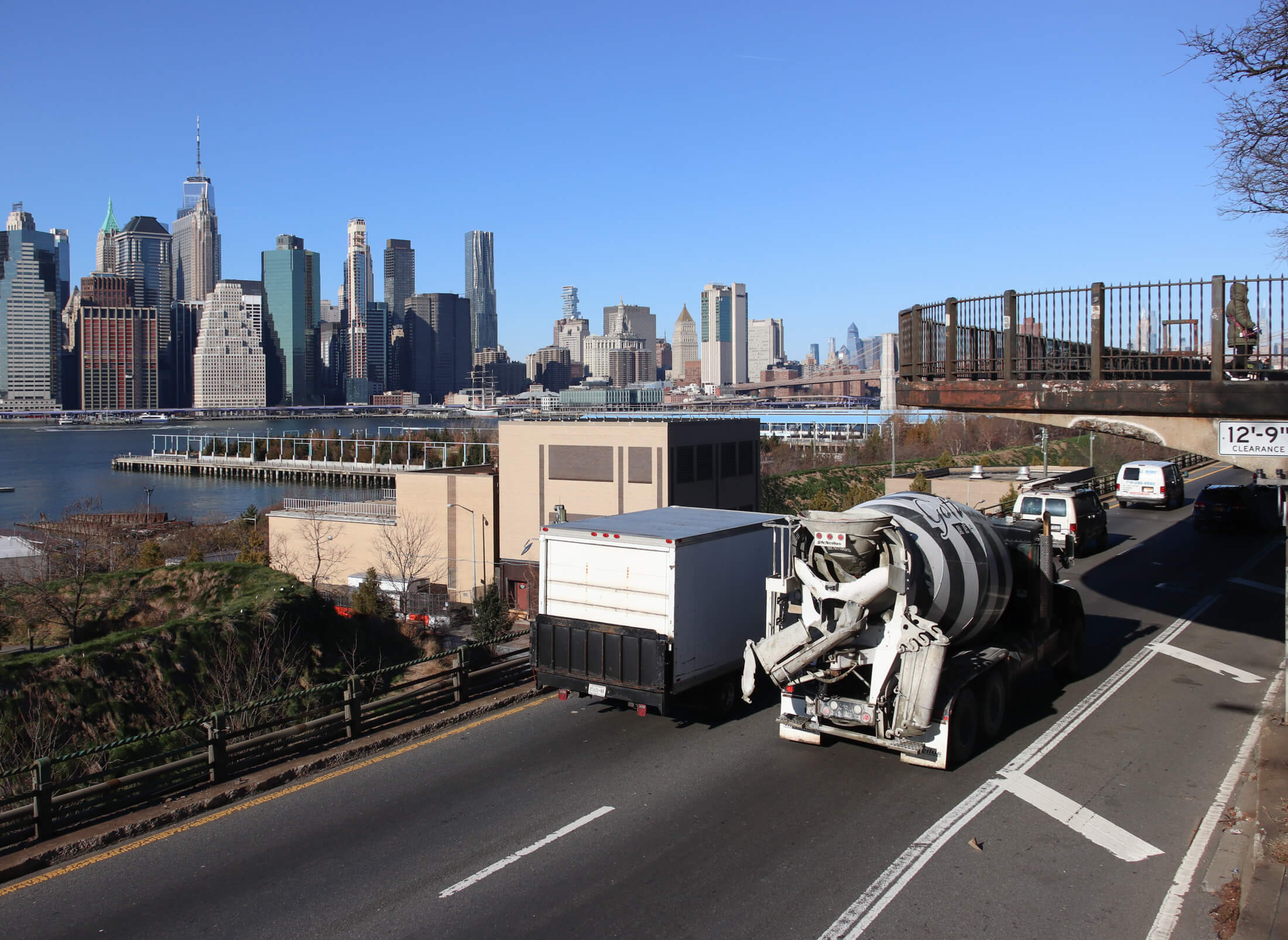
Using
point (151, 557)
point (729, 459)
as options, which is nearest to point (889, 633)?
point (729, 459)

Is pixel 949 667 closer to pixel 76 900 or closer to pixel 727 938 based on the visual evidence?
pixel 727 938

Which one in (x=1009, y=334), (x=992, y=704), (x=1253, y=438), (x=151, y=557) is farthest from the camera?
(x=151, y=557)

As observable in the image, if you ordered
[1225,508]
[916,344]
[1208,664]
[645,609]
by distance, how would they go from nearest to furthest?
[645,609] < [1208,664] < [916,344] < [1225,508]

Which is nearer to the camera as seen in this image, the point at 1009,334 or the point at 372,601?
the point at 1009,334

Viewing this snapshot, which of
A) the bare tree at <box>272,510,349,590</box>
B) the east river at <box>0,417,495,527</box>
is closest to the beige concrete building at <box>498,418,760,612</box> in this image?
the bare tree at <box>272,510,349,590</box>

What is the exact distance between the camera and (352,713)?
11.8 meters

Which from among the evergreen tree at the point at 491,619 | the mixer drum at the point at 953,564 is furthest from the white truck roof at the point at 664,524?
the evergreen tree at the point at 491,619

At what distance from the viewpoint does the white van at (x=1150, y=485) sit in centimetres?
3631

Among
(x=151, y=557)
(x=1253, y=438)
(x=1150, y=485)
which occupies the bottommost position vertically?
(x=151, y=557)

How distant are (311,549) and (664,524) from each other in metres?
43.0

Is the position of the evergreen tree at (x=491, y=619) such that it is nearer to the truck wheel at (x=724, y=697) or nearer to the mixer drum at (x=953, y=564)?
the truck wheel at (x=724, y=697)

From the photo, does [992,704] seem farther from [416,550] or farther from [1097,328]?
[416,550]

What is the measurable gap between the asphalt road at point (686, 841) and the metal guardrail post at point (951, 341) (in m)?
5.34

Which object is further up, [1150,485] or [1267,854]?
[1150,485]
